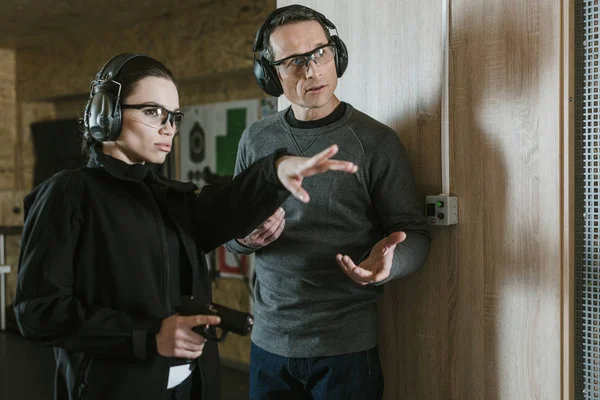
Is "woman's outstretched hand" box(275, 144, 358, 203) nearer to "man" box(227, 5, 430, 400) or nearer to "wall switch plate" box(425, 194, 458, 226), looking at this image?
"man" box(227, 5, 430, 400)

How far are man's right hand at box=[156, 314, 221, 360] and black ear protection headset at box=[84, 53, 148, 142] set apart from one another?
18.9 inches

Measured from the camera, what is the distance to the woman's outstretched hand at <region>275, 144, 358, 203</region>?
1.33m

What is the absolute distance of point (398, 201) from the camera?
1.81 meters

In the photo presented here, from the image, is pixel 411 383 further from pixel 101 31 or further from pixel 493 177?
pixel 101 31

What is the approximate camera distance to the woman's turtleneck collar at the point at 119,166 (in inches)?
56.7

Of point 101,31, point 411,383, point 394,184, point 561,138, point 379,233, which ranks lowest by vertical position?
point 411,383

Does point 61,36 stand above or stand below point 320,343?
above

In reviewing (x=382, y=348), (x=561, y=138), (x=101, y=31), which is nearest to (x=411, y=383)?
(x=382, y=348)

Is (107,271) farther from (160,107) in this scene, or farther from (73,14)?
(73,14)

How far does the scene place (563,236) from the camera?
1725 mm

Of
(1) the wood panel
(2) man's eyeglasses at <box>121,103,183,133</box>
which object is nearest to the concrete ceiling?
(1) the wood panel

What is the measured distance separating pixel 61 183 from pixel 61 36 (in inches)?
238

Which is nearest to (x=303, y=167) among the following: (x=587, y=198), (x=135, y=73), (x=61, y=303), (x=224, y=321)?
(x=224, y=321)

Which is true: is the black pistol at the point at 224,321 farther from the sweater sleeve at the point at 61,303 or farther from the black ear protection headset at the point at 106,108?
the black ear protection headset at the point at 106,108
